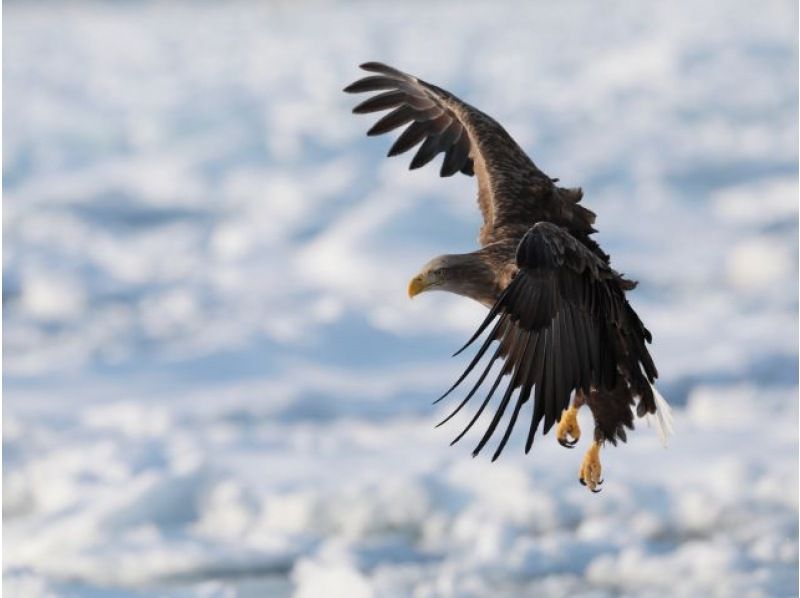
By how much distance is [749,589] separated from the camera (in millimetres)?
6848

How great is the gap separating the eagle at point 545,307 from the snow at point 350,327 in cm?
233

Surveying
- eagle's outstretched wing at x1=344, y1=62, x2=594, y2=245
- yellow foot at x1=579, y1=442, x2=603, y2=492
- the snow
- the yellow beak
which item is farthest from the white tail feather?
the snow

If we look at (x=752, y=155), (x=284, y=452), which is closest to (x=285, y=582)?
(x=284, y=452)

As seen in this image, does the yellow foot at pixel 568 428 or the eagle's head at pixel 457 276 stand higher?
the eagle's head at pixel 457 276

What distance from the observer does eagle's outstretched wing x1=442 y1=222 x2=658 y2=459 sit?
4227mm

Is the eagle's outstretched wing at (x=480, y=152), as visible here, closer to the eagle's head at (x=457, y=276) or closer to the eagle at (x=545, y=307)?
the eagle at (x=545, y=307)

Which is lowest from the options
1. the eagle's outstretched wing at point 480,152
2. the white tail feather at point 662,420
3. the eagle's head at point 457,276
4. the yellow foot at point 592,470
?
the yellow foot at point 592,470

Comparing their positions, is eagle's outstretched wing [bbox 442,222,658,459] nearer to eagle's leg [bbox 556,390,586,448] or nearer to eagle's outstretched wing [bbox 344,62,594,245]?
eagle's leg [bbox 556,390,586,448]

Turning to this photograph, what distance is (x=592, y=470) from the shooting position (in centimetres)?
474

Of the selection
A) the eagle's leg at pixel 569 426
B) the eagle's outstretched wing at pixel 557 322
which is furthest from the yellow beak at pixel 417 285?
the eagle's leg at pixel 569 426

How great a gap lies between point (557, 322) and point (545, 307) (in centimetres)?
6

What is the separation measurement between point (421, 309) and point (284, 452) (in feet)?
10.5

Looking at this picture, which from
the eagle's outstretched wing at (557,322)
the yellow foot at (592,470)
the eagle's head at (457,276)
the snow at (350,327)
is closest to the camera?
the eagle's outstretched wing at (557,322)

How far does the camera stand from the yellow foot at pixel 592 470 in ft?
15.5
